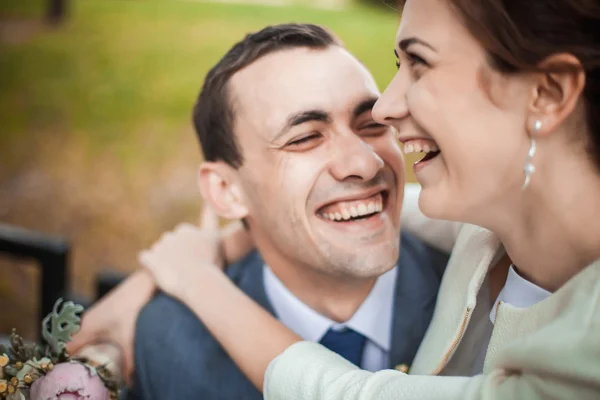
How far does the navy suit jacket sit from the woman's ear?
595 mm

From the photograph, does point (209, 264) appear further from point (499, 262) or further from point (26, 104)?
point (26, 104)

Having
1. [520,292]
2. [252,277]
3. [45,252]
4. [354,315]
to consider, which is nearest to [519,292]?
[520,292]

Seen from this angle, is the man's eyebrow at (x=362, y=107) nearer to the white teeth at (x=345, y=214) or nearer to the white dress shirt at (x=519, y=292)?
the white teeth at (x=345, y=214)

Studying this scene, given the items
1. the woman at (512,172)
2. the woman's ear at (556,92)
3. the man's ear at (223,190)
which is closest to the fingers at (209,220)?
the man's ear at (223,190)

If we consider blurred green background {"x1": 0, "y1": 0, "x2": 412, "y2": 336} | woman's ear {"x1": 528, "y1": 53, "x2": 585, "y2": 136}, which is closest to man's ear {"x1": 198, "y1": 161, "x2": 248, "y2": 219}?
woman's ear {"x1": 528, "y1": 53, "x2": 585, "y2": 136}

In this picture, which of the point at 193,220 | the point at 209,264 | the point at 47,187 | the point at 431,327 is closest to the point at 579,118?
the point at 431,327

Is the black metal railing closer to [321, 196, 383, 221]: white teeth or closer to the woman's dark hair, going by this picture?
[321, 196, 383, 221]: white teeth

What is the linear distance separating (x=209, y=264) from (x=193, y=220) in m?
1.92

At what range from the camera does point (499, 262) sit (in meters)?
1.25

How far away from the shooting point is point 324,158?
4.22 ft

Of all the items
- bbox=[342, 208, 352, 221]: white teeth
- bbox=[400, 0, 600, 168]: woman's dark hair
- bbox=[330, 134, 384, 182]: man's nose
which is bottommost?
bbox=[342, 208, 352, 221]: white teeth

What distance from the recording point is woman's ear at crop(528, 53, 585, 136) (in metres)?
0.86

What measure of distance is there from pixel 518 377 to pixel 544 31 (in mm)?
433

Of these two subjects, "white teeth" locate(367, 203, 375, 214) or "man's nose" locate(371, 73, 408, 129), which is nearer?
"man's nose" locate(371, 73, 408, 129)
